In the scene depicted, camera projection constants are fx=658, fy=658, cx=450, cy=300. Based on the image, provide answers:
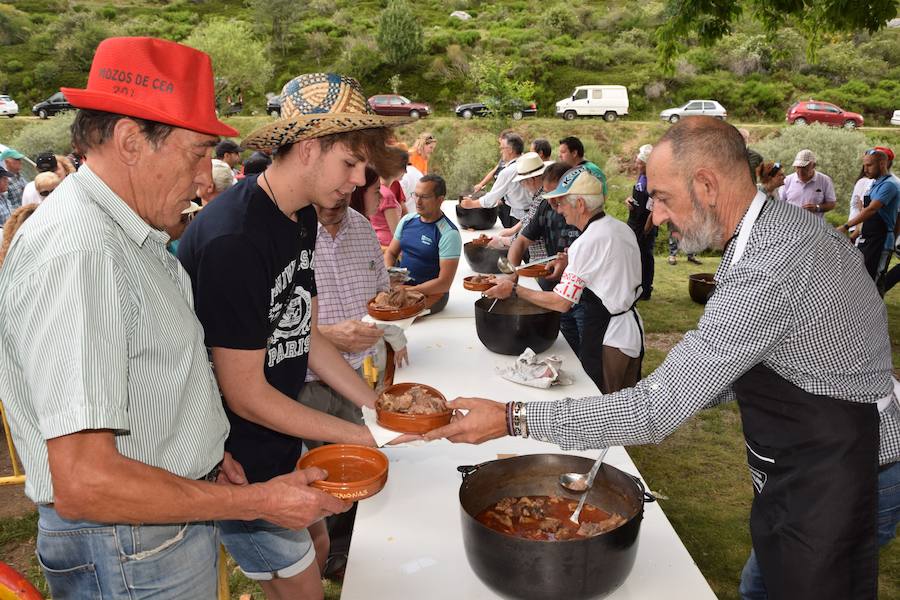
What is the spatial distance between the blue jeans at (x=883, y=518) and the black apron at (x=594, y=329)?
1817 millimetres

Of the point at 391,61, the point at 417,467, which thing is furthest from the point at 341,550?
the point at 391,61

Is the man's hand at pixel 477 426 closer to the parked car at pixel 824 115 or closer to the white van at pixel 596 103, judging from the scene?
the parked car at pixel 824 115

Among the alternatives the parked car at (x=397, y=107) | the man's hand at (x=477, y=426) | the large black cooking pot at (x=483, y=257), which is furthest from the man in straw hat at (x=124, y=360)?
the parked car at (x=397, y=107)

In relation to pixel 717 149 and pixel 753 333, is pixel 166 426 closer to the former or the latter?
pixel 753 333

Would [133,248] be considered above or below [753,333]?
above

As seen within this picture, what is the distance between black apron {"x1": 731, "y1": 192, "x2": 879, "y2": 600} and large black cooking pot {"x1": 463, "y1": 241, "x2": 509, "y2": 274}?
3.71 meters

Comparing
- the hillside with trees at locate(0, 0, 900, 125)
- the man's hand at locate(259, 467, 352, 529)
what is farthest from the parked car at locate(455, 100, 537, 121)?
the man's hand at locate(259, 467, 352, 529)

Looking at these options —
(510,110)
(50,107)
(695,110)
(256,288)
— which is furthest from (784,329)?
(50,107)

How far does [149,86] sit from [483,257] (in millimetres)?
4323

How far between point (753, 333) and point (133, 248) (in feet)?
4.90

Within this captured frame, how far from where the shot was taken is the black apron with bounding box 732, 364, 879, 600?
1756 millimetres

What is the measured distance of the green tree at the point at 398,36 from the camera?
41.5 m

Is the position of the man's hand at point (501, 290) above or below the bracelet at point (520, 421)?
below

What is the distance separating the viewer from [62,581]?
1.43m
